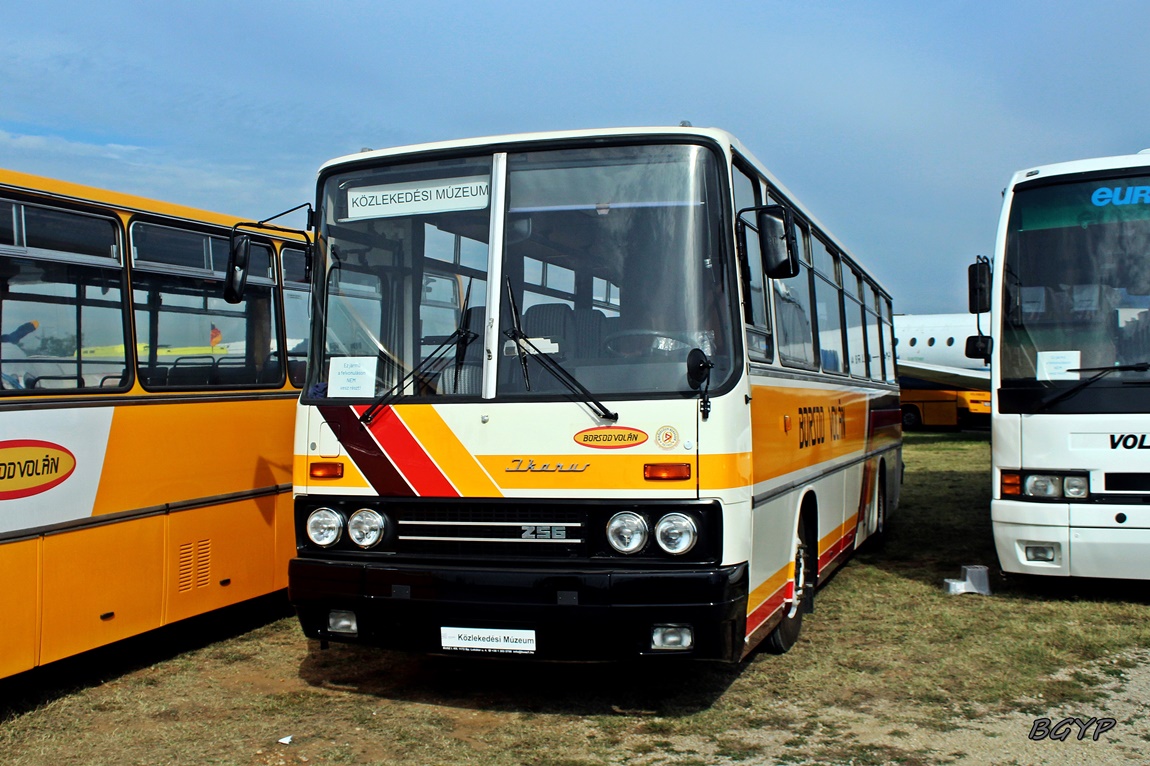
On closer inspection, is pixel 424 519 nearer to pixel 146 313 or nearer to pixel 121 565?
pixel 121 565

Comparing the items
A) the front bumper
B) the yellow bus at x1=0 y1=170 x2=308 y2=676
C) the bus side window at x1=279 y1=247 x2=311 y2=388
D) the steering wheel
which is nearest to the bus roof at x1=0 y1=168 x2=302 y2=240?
the yellow bus at x1=0 y1=170 x2=308 y2=676

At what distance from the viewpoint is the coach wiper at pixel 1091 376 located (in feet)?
26.3

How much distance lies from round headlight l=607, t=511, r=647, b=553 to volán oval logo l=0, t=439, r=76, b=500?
307 centimetres

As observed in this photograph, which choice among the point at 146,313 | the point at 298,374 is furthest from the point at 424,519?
the point at 298,374

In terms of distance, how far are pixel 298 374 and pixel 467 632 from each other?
349cm

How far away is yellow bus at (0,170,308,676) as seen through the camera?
5.93 metres

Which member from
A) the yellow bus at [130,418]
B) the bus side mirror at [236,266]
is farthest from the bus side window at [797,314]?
the yellow bus at [130,418]

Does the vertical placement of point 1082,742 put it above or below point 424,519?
below

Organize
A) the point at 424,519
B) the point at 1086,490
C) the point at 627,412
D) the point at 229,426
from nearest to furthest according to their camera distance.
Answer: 1. the point at 627,412
2. the point at 424,519
3. the point at 229,426
4. the point at 1086,490

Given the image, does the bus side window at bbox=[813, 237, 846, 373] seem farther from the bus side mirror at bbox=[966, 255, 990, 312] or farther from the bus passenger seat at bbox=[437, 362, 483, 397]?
the bus passenger seat at bbox=[437, 362, 483, 397]

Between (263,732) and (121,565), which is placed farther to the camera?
(121,565)

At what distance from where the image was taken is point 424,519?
5711 mm

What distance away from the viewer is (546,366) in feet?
18.4

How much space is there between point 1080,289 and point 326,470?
5.80m
